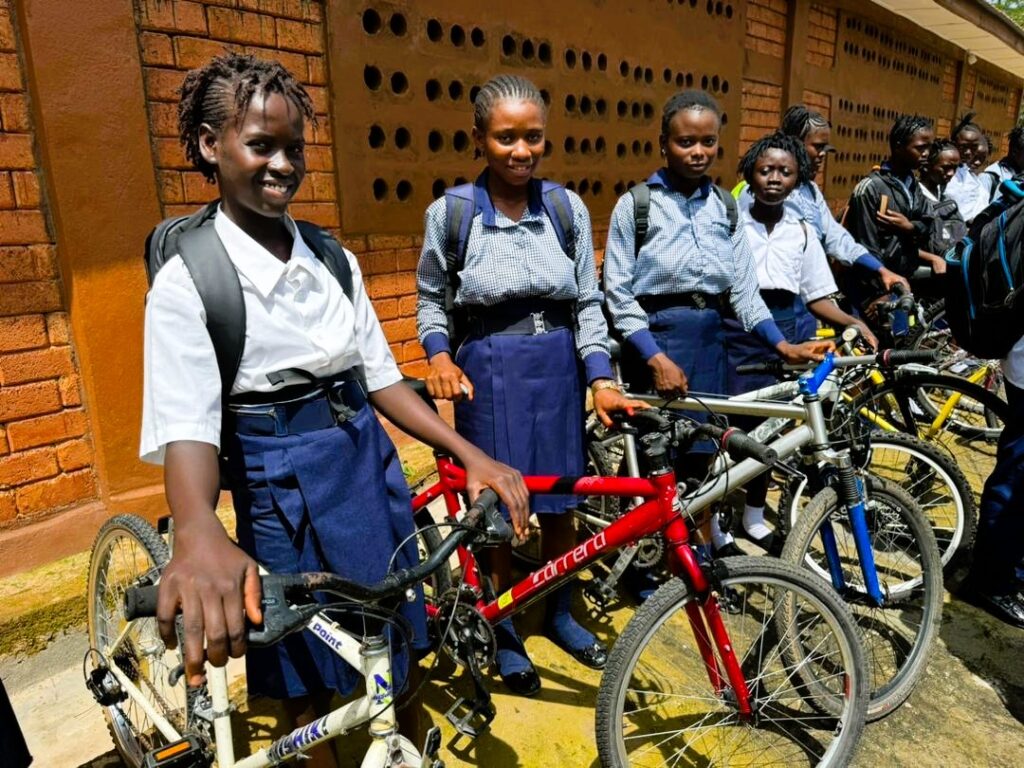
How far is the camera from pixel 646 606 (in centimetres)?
180

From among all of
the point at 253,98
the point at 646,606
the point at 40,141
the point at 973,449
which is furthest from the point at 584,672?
the point at 973,449

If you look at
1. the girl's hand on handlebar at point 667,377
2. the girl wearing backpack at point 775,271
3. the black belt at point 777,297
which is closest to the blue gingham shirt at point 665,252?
the girl's hand on handlebar at point 667,377

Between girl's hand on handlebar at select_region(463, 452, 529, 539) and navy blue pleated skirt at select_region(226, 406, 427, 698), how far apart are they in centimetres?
23

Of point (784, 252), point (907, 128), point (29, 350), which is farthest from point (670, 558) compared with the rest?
point (907, 128)

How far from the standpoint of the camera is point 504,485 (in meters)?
1.55

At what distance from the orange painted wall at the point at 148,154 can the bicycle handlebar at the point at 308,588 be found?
190 cm

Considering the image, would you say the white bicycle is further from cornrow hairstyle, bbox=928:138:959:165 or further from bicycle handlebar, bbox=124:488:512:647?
cornrow hairstyle, bbox=928:138:959:165

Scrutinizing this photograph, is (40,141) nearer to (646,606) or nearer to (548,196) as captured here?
(548,196)

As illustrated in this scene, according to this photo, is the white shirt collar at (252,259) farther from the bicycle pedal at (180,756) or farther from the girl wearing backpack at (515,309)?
the bicycle pedal at (180,756)

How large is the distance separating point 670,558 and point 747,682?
540 millimetres

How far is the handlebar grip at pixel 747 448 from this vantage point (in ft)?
5.86

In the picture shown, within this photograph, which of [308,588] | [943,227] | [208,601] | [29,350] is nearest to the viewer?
[208,601]

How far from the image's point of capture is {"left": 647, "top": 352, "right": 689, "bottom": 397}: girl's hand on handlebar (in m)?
2.42

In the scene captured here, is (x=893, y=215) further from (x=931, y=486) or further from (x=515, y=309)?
(x=515, y=309)
